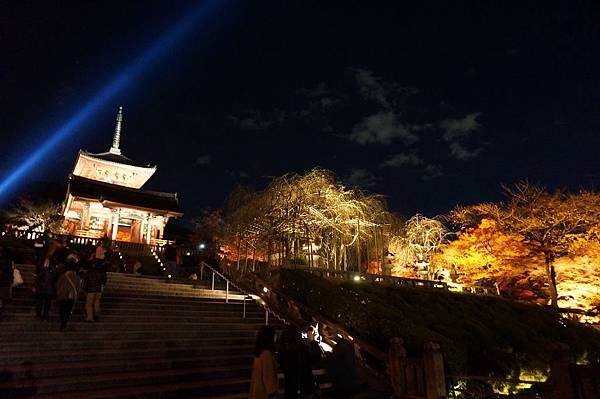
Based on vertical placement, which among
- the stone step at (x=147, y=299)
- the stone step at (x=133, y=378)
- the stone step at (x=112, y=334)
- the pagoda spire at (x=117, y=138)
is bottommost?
the stone step at (x=133, y=378)

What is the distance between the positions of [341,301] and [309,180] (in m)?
10.2

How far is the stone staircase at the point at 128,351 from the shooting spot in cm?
713

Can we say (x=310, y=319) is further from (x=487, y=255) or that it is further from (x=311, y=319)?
(x=487, y=255)

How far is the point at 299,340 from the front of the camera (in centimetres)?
547

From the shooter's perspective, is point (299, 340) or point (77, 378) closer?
point (299, 340)

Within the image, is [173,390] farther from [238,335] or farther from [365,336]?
[365,336]

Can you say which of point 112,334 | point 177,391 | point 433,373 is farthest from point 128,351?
point 433,373

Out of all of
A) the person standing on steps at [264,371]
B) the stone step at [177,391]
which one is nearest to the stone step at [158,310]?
the stone step at [177,391]

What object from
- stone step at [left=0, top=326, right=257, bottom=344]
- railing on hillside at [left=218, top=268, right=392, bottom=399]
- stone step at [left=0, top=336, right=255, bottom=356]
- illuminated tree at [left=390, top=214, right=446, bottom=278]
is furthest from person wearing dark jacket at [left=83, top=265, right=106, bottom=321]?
illuminated tree at [left=390, top=214, right=446, bottom=278]

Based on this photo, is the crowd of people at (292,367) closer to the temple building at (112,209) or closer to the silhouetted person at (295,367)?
the silhouetted person at (295,367)

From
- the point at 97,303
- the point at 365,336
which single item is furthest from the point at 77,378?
the point at 365,336

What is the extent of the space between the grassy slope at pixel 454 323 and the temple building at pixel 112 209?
1985 centimetres

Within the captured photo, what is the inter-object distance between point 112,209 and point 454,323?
2752 centimetres

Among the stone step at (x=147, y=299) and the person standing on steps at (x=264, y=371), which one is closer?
the person standing on steps at (x=264, y=371)
